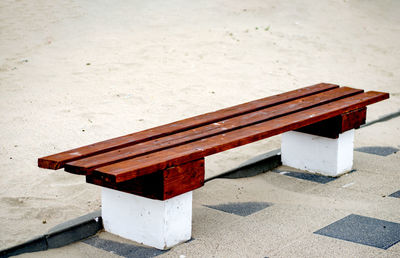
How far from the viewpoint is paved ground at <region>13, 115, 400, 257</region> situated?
149 inches

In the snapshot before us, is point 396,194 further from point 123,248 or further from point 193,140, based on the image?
point 123,248

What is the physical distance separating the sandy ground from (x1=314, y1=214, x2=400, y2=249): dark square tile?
1.33 meters

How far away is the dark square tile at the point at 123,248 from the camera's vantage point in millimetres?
3774

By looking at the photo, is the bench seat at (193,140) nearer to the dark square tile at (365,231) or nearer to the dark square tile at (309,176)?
Result: the dark square tile at (309,176)

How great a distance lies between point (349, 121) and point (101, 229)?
2176 millimetres

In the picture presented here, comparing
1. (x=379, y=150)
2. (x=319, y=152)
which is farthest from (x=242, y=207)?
(x=379, y=150)

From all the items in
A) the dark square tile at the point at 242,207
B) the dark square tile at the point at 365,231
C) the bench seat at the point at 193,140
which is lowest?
the dark square tile at the point at 242,207

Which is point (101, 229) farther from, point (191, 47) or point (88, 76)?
point (191, 47)

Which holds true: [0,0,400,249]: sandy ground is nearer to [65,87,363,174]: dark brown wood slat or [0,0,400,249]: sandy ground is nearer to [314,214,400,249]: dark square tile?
[65,87,363,174]: dark brown wood slat

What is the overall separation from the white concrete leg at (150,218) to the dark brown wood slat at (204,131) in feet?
1.03

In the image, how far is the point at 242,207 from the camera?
176 inches

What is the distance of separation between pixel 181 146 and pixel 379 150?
8.81ft

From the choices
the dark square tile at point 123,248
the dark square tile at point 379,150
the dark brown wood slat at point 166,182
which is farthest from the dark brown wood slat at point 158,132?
the dark square tile at point 379,150

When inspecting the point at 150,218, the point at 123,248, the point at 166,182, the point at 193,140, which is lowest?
the point at 123,248
